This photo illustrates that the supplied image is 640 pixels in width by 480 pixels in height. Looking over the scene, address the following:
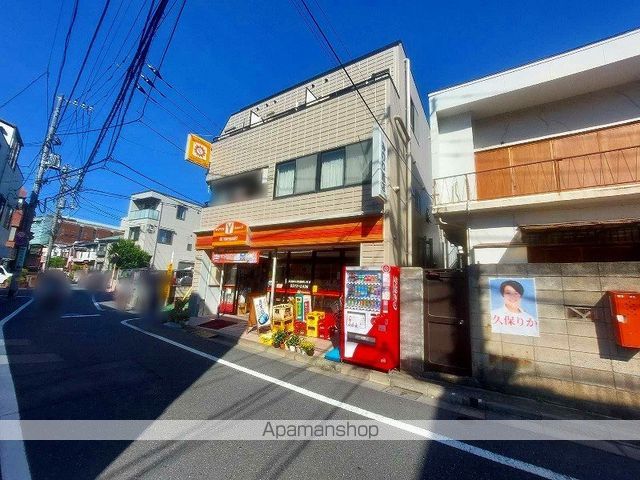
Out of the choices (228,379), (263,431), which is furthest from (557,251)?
(228,379)

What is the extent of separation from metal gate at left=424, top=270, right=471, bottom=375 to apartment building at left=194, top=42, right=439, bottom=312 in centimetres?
191

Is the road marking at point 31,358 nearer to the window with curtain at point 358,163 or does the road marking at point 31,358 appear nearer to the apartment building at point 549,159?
the window with curtain at point 358,163

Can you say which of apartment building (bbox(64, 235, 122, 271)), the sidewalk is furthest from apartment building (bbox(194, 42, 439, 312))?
apartment building (bbox(64, 235, 122, 271))

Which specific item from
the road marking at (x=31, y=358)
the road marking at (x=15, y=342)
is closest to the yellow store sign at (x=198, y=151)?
the road marking at (x=15, y=342)

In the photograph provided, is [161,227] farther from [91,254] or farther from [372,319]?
[372,319]

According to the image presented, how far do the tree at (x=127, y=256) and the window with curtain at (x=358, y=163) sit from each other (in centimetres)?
2952

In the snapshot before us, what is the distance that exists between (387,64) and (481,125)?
4822mm

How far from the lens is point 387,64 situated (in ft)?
38.1

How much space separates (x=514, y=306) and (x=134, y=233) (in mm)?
38451

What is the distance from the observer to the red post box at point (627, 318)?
4.40 metres

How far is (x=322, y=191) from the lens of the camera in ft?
33.0

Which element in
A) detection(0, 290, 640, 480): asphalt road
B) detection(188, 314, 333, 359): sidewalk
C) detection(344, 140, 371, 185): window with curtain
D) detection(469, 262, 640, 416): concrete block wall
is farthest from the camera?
detection(344, 140, 371, 185): window with curtain

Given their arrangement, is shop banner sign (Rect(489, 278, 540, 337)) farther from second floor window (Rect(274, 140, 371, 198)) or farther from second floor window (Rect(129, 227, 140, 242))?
second floor window (Rect(129, 227, 140, 242))

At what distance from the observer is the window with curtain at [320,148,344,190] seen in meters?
9.91
